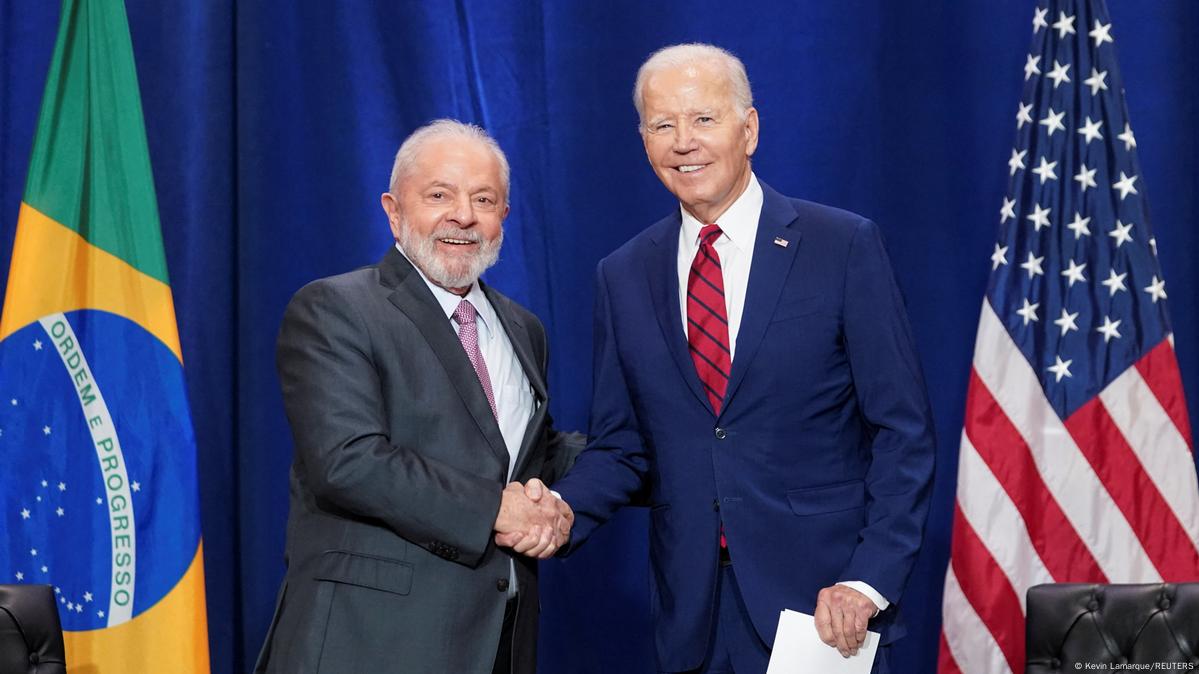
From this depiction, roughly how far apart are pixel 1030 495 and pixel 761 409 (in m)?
1.53

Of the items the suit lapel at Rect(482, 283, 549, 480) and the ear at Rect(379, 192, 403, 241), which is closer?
the suit lapel at Rect(482, 283, 549, 480)

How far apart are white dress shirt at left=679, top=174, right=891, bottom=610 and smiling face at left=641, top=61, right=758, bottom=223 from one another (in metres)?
0.04

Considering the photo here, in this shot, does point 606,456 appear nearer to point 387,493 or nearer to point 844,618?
point 387,493

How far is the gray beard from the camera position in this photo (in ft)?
9.57

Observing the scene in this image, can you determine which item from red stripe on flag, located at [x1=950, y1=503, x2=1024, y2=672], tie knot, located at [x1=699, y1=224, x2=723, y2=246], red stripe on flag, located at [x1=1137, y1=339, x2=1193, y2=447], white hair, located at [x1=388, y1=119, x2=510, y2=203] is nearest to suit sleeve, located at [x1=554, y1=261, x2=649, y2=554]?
tie knot, located at [x1=699, y1=224, x2=723, y2=246]

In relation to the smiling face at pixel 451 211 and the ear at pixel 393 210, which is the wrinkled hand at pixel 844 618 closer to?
the smiling face at pixel 451 211

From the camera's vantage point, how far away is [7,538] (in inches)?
144

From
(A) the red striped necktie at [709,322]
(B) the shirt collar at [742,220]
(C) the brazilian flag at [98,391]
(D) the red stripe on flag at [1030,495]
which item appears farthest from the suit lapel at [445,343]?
(D) the red stripe on flag at [1030,495]

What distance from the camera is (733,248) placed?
281 cm

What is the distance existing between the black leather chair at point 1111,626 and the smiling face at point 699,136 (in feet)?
3.80

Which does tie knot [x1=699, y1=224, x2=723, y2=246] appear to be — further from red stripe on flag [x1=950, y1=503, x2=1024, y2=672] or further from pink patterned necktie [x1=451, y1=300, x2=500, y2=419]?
red stripe on flag [x1=950, y1=503, x2=1024, y2=672]

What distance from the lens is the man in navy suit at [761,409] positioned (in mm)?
2600

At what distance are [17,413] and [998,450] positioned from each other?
2875 millimetres

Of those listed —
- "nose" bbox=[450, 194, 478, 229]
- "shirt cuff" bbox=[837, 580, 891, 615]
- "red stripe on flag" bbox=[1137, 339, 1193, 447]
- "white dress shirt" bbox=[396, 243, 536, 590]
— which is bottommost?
"shirt cuff" bbox=[837, 580, 891, 615]
